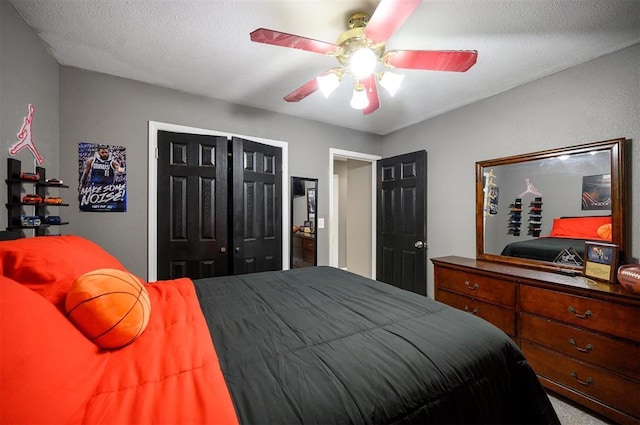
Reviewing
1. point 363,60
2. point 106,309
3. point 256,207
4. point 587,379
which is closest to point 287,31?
point 363,60

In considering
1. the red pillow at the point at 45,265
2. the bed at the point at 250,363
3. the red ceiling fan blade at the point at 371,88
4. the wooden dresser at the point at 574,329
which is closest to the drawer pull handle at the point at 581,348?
the wooden dresser at the point at 574,329

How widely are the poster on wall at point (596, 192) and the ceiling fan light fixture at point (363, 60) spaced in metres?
1.95

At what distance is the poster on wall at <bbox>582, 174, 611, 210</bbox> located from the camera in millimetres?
1808

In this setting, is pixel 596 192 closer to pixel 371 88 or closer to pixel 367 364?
pixel 371 88

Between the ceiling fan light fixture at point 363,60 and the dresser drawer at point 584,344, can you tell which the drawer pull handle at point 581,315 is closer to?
the dresser drawer at point 584,344

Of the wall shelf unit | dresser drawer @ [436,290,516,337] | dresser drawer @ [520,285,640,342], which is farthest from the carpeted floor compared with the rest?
the wall shelf unit

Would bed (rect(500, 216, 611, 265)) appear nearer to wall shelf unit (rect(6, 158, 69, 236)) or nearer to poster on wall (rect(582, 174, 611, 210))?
poster on wall (rect(582, 174, 611, 210))

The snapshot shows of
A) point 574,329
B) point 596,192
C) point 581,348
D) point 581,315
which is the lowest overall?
point 581,348

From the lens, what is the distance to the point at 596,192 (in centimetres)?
186

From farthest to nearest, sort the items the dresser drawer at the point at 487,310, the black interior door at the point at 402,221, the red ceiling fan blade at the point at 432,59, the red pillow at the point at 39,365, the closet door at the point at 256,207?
the black interior door at the point at 402,221 < the closet door at the point at 256,207 < the dresser drawer at the point at 487,310 < the red ceiling fan blade at the point at 432,59 < the red pillow at the point at 39,365

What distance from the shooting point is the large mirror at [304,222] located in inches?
123

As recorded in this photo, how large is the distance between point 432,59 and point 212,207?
2207 millimetres

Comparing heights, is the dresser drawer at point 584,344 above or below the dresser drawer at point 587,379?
above

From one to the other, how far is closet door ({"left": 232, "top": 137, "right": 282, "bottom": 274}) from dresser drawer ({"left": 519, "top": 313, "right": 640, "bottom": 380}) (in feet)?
7.63
